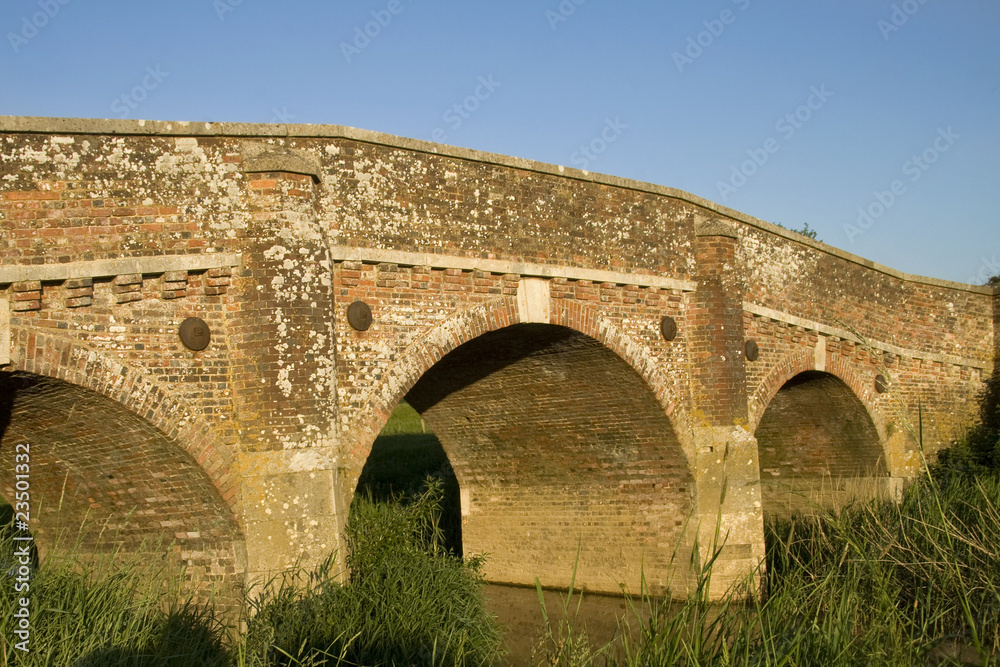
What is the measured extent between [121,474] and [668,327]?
6.14m

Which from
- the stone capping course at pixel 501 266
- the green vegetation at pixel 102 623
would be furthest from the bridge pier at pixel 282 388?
the green vegetation at pixel 102 623

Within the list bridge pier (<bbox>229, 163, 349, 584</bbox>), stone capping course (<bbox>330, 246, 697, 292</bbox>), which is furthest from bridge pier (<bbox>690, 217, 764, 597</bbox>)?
bridge pier (<bbox>229, 163, 349, 584</bbox>)

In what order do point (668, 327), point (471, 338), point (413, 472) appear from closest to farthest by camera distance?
point (471, 338) → point (668, 327) → point (413, 472)

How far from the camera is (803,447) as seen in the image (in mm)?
14930

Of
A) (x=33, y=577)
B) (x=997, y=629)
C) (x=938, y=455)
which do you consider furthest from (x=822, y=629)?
(x=938, y=455)

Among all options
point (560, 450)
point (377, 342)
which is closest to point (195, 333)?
point (377, 342)

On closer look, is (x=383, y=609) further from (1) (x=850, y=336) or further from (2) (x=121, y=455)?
(1) (x=850, y=336)

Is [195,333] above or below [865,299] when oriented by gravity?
below

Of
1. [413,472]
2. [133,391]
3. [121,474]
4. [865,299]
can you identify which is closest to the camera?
[133,391]

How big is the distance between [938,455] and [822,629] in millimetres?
11816

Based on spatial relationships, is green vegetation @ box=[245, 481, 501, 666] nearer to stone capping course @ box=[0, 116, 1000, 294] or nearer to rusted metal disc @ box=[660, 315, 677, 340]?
stone capping course @ box=[0, 116, 1000, 294]

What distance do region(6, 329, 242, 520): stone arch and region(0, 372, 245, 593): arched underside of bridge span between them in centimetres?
7

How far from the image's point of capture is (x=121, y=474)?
726 cm

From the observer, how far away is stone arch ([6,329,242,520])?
6168 millimetres
